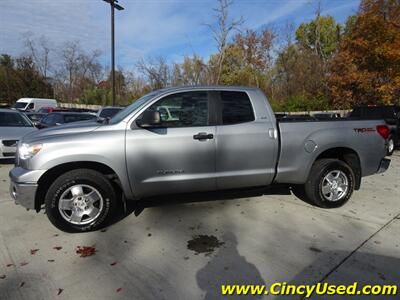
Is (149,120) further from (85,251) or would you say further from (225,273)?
(225,273)

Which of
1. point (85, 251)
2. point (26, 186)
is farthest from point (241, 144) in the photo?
point (26, 186)

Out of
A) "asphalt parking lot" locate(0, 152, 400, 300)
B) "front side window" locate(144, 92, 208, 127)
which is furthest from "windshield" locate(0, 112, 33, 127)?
"front side window" locate(144, 92, 208, 127)

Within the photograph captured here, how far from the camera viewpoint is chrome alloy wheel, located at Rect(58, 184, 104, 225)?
4109 mm

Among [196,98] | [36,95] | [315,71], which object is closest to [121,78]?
[36,95]

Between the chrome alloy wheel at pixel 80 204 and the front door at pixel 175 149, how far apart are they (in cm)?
50

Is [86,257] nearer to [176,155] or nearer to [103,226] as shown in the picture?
[103,226]

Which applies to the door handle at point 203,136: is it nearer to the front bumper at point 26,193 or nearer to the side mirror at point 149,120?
the side mirror at point 149,120

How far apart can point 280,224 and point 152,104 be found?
7.73ft

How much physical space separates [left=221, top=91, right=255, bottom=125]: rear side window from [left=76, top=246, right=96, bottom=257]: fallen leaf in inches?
89.3

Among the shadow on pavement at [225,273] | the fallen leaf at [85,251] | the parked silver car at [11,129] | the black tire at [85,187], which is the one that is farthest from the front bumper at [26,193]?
the parked silver car at [11,129]

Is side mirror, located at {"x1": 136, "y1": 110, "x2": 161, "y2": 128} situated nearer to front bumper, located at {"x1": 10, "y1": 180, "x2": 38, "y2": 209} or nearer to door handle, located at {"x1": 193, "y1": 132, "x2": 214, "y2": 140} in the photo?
door handle, located at {"x1": 193, "y1": 132, "x2": 214, "y2": 140}

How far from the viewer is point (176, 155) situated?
4297 mm

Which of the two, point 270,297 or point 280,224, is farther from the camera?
point 280,224

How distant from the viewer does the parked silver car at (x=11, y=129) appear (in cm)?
835
